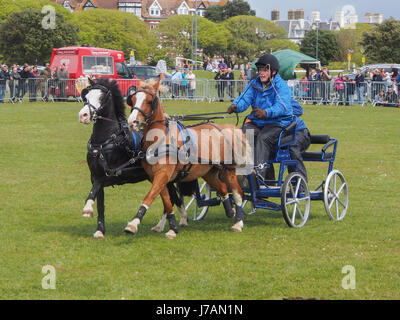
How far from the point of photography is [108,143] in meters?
9.16

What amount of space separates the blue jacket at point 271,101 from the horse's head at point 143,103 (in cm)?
182

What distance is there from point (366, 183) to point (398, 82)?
24074mm

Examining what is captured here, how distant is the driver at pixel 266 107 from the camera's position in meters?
10.0

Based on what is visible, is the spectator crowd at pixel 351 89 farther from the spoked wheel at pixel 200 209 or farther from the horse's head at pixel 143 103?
the horse's head at pixel 143 103

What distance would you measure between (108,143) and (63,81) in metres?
28.8

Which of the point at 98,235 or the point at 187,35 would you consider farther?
the point at 187,35

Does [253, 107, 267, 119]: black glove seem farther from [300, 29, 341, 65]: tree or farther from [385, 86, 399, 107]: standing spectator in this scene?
[300, 29, 341, 65]: tree

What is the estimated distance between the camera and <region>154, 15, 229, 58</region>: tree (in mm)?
104375

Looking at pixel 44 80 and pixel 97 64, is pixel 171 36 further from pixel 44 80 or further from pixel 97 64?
pixel 44 80

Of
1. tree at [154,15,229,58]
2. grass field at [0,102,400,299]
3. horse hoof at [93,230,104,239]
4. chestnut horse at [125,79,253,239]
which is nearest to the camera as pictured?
grass field at [0,102,400,299]

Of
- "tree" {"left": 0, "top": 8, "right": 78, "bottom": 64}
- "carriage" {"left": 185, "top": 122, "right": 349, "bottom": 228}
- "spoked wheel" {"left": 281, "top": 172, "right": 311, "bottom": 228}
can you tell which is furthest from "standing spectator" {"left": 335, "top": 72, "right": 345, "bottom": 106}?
"tree" {"left": 0, "top": 8, "right": 78, "bottom": 64}

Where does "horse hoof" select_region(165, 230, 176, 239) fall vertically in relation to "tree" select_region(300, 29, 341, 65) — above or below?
below

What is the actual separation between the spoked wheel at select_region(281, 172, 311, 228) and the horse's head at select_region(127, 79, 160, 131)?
231 cm

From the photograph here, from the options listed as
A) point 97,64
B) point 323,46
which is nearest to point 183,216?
point 97,64
